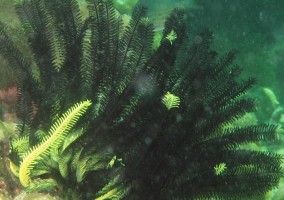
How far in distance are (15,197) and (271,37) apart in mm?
12967

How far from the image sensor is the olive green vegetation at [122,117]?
109 inches

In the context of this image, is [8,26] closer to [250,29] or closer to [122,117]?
[122,117]

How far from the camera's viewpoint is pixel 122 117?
296cm

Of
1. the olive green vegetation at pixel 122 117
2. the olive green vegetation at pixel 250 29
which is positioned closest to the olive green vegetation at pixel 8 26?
the olive green vegetation at pixel 122 117

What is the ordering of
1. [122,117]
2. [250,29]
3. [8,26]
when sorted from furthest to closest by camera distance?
[250,29]
[8,26]
[122,117]

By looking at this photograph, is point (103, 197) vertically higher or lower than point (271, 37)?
lower

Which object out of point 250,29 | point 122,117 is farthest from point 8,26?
point 250,29

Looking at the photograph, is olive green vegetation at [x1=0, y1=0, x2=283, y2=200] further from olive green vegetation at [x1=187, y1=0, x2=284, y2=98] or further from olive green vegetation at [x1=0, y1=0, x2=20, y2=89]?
olive green vegetation at [x1=187, y1=0, x2=284, y2=98]

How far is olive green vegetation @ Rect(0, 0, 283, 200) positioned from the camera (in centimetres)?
276

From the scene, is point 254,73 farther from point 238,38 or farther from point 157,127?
point 157,127

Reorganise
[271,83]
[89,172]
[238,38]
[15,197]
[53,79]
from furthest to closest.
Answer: [271,83] → [238,38] → [89,172] → [53,79] → [15,197]

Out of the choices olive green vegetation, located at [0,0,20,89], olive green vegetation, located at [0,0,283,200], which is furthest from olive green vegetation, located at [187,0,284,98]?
olive green vegetation, located at [0,0,283,200]

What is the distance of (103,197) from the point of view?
2.74m

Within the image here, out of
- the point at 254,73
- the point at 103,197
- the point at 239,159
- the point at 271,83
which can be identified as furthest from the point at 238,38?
the point at 103,197
